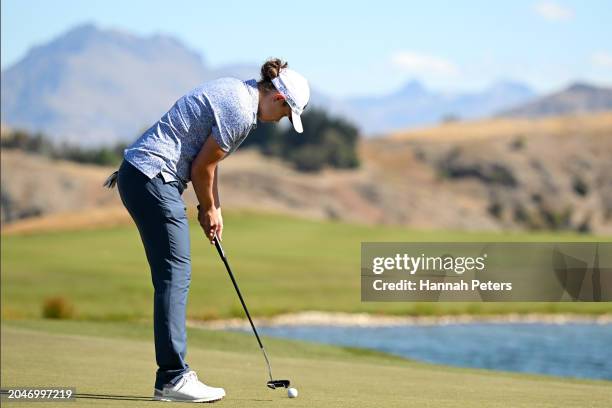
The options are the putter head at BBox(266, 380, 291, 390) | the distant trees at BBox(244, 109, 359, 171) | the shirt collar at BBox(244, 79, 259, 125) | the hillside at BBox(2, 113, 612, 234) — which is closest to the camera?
the shirt collar at BBox(244, 79, 259, 125)

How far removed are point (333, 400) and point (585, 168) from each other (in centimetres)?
8339

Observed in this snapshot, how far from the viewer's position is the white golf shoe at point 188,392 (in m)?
6.46

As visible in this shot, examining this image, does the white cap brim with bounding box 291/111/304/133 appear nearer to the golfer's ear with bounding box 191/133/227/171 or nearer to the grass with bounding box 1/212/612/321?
the golfer's ear with bounding box 191/133/227/171

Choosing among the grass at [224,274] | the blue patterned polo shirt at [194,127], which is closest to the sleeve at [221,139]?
the blue patterned polo shirt at [194,127]

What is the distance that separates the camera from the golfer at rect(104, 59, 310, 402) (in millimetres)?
6434

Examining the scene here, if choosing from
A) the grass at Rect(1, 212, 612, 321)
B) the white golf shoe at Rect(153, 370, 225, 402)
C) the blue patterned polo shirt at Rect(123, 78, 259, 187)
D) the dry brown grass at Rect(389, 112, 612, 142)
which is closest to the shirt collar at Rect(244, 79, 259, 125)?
the blue patterned polo shirt at Rect(123, 78, 259, 187)

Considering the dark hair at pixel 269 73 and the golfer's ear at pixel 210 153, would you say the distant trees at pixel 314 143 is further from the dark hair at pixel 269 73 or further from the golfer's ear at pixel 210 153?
the golfer's ear at pixel 210 153

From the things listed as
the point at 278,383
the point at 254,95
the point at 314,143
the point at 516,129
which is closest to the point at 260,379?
the point at 278,383

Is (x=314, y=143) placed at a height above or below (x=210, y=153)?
above

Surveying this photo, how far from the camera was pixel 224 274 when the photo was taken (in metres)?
35.7

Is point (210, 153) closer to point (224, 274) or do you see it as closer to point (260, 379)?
point (260, 379)

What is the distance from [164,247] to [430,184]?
79901 mm

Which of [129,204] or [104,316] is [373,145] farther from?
[129,204]

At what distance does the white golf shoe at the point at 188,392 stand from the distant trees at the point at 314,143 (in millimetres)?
73083
